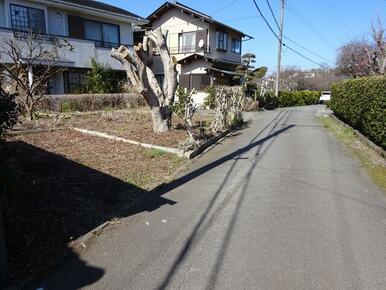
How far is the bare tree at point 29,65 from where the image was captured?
1205 centimetres

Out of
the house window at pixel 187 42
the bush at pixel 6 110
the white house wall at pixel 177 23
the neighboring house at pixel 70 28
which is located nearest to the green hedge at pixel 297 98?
the house window at pixel 187 42

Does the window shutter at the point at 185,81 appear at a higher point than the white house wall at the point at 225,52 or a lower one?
lower

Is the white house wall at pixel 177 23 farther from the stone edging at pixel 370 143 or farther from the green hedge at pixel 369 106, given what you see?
the stone edging at pixel 370 143

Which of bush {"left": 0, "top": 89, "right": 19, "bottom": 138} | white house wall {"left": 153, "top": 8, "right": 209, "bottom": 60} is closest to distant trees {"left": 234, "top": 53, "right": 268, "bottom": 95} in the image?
white house wall {"left": 153, "top": 8, "right": 209, "bottom": 60}

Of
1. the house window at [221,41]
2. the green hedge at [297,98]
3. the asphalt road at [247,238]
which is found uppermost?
the house window at [221,41]

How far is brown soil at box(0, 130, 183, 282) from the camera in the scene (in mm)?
3950

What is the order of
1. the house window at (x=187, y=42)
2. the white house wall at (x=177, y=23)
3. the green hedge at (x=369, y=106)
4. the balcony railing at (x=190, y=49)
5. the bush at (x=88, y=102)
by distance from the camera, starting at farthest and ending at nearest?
the house window at (x=187, y=42) < the white house wall at (x=177, y=23) < the balcony railing at (x=190, y=49) < the bush at (x=88, y=102) < the green hedge at (x=369, y=106)

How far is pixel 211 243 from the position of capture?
4.32m

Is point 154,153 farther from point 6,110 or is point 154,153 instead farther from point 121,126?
point 6,110

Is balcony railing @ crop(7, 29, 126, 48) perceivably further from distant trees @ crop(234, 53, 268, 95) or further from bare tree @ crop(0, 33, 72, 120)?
distant trees @ crop(234, 53, 268, 95)

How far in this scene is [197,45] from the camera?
31250 mm

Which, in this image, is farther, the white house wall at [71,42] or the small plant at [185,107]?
the white house wall at [71,42]

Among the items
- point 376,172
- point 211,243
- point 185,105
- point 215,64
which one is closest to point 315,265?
point 211,243

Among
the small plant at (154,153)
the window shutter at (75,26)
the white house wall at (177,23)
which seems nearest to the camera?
the small plant at (154,153)
